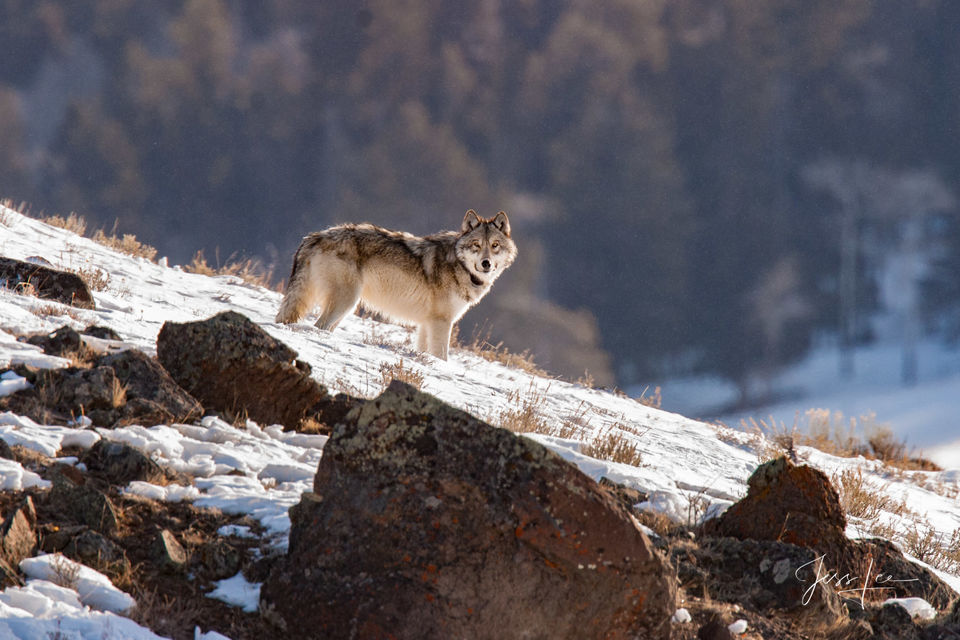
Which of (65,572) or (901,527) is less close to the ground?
(901,527)

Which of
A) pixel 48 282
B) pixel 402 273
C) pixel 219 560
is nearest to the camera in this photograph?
pixel 219 560

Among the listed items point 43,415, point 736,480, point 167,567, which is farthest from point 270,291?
point 167,567

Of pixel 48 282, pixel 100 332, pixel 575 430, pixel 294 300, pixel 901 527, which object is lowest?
pixel 100 332

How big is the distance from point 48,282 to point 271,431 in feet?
11.5

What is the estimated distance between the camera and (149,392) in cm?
465

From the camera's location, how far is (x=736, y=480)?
7242 millimetres

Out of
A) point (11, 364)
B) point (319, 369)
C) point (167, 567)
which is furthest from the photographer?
point (319, 369)

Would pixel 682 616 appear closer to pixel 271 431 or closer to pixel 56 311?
pixel 271 431

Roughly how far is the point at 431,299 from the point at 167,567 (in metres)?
7.53

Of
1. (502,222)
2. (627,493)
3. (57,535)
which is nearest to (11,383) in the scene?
(57,535)

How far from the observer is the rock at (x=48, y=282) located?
23.4 ft

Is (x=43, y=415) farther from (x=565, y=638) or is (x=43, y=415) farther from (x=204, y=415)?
(x=565, y=638)

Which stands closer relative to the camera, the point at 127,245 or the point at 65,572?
the point at 65,572

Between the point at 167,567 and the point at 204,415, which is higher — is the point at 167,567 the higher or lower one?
the lower one
